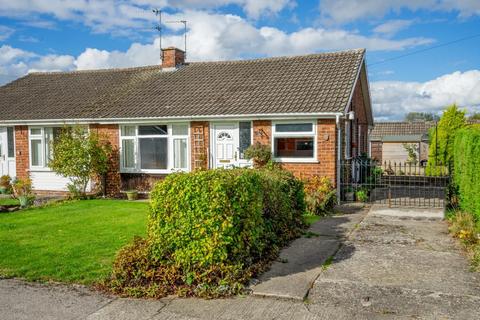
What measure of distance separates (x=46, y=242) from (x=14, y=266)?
1.59 m

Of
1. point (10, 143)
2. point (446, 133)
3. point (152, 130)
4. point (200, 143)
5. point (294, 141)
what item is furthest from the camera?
point (446, 133)

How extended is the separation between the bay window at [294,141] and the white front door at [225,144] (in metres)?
1.43

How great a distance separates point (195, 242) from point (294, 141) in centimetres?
831

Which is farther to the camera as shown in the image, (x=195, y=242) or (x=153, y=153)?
(x=153, y=153)

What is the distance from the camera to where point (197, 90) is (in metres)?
16.4

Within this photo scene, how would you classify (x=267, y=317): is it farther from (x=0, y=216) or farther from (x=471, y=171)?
(x=0, y=216)

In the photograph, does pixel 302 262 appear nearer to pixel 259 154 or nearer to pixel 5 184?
pixel 259 154

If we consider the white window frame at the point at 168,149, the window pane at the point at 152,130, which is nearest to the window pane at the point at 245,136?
the white window frame at the point at 168,149

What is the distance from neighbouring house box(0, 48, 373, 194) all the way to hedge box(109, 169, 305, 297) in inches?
284

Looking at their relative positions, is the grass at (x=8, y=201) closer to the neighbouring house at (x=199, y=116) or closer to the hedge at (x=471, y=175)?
the neighbouring house at (x=199, y=116)

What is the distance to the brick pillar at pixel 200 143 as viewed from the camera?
48.0 ft

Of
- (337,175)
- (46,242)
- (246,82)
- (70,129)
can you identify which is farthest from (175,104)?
(46,242)

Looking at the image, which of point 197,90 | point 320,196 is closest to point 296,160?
point 320,196

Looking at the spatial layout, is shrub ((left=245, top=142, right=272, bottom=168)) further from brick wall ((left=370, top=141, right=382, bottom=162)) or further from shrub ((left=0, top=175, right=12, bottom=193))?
brick wall ((left=370, top=141, right=382, bottom=162))
